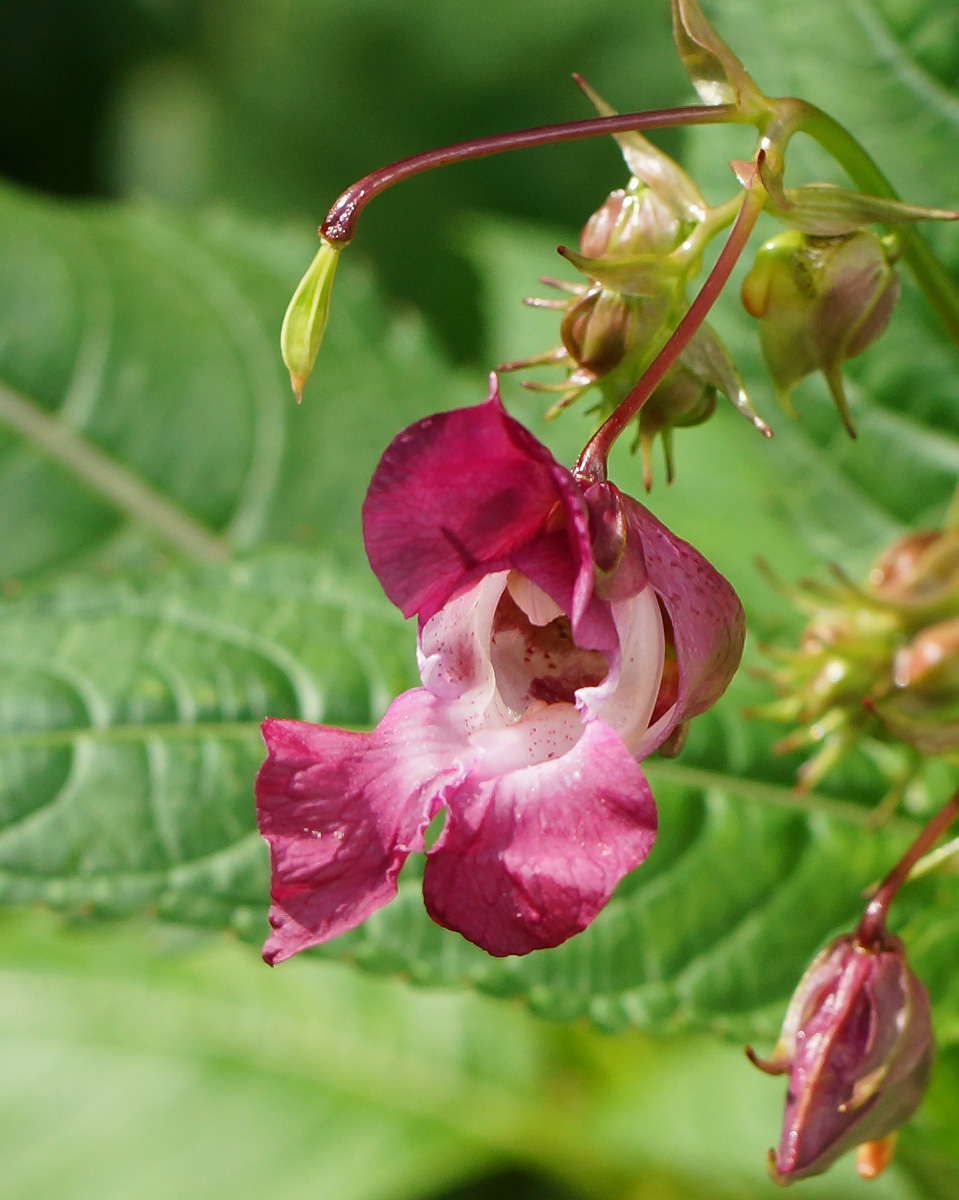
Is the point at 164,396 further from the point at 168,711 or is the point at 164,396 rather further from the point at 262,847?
the point at 262,847

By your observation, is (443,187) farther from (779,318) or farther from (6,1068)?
(779,318)

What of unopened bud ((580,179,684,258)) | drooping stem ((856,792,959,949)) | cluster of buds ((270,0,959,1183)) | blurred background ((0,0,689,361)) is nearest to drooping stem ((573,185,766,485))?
cluster of buds ((270,0,959,1183))

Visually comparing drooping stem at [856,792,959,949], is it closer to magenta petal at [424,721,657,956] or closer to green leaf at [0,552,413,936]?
magenta petal at [424,721,657,956]

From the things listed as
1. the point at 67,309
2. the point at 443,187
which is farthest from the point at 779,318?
the point at 443,187

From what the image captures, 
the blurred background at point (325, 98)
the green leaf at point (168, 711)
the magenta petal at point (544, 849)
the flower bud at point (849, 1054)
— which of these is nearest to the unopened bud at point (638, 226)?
the magenta petal at point (544, 849)

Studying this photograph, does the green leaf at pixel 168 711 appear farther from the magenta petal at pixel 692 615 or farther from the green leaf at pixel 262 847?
the magenta petal at pixel 692 615
